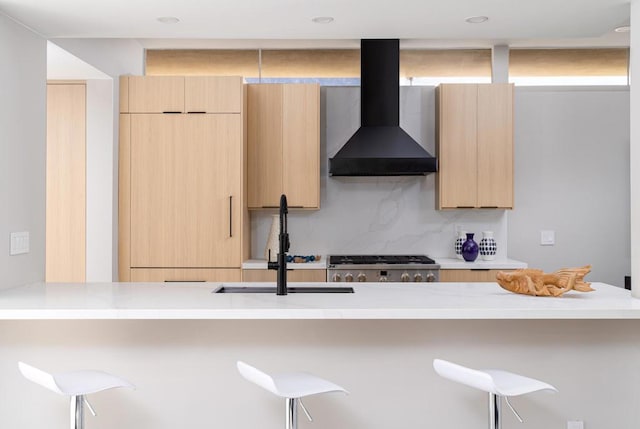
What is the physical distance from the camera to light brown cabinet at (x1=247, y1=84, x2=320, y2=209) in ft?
15.4

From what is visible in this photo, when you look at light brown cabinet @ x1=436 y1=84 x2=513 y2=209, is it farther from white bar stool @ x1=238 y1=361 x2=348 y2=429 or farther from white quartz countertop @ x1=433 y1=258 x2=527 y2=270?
white bar stool @ x1=238 y1=361 x2=348 y2=429

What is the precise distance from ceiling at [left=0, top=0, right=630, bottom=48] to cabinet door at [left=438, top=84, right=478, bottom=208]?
4.57 feet

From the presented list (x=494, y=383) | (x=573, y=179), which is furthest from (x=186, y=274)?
(x=573, y=179)

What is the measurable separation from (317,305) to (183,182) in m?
2.42

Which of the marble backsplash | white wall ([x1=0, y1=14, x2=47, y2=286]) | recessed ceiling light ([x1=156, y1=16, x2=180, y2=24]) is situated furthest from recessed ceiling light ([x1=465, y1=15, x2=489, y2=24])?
white wall ([x1=0, y1=14, x2=47, y2=286])

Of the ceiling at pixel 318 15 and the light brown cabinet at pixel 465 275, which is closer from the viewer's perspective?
the ceiling at pixel 318 15

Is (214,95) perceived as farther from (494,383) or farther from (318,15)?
(494,383)

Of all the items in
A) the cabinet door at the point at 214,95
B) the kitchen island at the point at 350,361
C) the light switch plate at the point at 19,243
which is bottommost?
the kitchen island at the point at 350,361

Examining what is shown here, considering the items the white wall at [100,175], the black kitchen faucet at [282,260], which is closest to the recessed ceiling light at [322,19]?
the black kitchen faucet at [282,260]

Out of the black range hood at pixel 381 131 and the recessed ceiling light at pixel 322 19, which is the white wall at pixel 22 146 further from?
the black range hood at pixel 381 131

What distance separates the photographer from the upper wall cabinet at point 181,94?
448 centimetres

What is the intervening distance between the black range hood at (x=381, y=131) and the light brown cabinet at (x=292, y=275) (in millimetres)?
794

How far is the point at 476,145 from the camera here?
186 inches

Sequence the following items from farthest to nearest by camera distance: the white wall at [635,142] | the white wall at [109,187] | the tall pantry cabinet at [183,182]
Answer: the tall pantry cabinet at [183,182]
the white wall at [109,187]
the white wall at [635,142]
